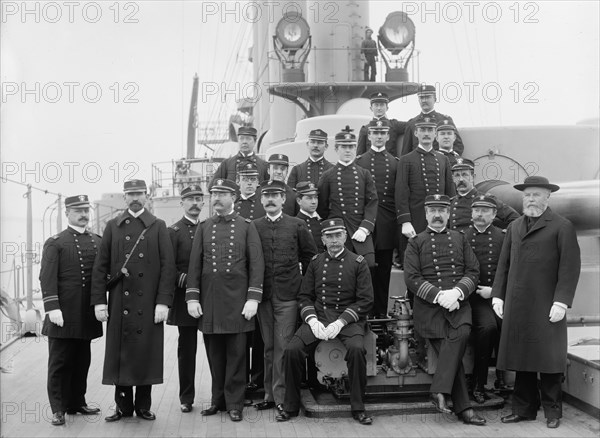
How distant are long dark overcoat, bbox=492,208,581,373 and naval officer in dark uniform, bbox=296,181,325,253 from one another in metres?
1.51

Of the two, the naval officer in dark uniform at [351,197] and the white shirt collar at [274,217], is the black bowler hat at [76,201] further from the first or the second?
the naval officer in dark uniform at [351,197]

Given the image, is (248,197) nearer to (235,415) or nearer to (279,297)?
(279,297)

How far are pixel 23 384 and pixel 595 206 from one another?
492 centimetres

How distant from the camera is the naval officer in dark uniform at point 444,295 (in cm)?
521

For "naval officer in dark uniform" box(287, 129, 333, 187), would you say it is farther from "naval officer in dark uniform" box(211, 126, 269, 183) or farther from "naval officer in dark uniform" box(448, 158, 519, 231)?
"naval officer in dark uniform" box(448, 158, 519, 231)

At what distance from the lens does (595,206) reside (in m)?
5.72

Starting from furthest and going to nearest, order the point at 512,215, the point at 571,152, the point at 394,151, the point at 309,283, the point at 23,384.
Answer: the point at 571,152 → the point at 394,151 → the point at 23,384 → the point at 512,215 → the point at 309,283

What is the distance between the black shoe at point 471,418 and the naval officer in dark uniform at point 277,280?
131 centimetres

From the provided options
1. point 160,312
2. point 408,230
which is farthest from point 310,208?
point 160,312

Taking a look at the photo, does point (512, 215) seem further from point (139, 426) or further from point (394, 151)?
point (139, 426)

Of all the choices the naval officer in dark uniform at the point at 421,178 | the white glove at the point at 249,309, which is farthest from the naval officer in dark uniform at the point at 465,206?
the white glove at the point at 249,309

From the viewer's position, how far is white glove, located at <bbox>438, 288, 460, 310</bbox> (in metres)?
5.26

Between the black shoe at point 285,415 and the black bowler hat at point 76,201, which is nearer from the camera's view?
the black shoe at point 285,415

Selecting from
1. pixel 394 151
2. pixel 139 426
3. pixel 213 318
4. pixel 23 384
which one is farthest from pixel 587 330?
pixel 23 384
